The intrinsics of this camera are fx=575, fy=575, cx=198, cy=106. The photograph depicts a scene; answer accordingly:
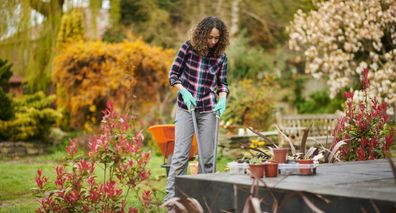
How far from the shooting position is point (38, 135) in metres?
12.2

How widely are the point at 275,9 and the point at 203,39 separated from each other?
1551cm

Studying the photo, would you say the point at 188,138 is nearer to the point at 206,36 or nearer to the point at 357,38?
the point at 206,36

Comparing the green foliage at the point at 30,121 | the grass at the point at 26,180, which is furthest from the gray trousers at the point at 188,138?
the green foliage at the point at 30,121

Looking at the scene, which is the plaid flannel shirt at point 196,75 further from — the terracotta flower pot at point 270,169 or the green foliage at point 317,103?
the green foliage at point 317,103

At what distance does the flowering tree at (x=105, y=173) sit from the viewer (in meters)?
3.55

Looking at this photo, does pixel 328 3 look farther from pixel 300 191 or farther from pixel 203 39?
pixel 300 191

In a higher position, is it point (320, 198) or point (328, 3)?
point (328, 3)

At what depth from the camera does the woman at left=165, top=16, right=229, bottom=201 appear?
14.3ft

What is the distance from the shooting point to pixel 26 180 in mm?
7496

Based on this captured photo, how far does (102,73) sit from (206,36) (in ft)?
28.1

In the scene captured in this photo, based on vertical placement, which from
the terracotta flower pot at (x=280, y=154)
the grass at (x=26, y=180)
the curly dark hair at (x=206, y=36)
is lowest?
the grass at (x=26, y=180)

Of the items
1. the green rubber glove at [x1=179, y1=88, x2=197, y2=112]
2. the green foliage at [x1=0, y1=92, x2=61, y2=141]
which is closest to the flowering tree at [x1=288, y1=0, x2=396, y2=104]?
the green foliage at [x1=0, y1=92, x2=61, y2=141]

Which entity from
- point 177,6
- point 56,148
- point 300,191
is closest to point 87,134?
point 56,148

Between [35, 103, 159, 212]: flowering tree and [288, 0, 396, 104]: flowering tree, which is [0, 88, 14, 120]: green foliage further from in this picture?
[35, 103, 159, 212]: flowering tree
